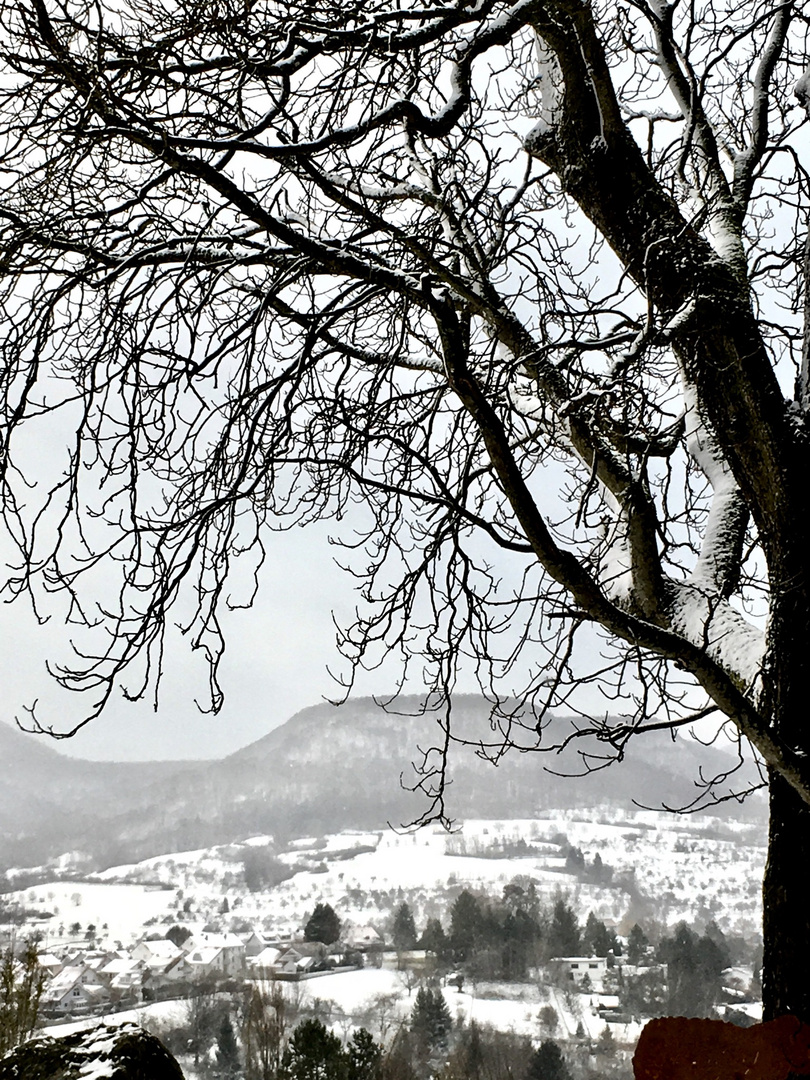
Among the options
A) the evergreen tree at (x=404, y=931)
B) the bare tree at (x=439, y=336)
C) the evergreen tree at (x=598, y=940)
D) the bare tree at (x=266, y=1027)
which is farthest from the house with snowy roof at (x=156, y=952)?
the bare tree at (x=439, y=336)

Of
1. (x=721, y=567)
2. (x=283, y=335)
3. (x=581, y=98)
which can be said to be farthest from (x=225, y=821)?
(x=581, y=98)

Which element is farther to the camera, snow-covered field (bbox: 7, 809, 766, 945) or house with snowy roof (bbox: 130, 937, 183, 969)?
snow-covered field (bbox: 7, 809, 766, 945)

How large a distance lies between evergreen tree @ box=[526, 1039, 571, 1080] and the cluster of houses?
2085 mm

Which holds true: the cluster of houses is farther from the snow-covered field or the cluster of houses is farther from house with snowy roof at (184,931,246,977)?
the snow-covered field

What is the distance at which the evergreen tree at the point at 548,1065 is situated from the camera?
7117 millimetres

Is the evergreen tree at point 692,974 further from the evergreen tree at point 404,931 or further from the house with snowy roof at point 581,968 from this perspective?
the evergreen tree at point 404,931

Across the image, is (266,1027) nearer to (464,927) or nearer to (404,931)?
(404,931)

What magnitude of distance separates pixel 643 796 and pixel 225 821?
4902 mm

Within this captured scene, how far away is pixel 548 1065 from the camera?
7.17 metres

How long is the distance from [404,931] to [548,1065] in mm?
2222

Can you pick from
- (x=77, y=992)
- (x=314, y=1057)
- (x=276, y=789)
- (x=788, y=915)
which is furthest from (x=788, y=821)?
(x=276, y=789)

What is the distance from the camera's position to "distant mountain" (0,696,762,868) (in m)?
10.0

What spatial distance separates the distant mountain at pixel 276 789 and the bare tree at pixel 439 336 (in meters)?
6.75

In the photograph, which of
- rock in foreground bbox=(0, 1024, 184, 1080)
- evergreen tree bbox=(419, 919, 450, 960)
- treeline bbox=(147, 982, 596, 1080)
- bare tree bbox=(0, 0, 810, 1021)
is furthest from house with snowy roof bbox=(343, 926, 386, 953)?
rock in foreground bbox=(0, 1024, 184, 1080)
